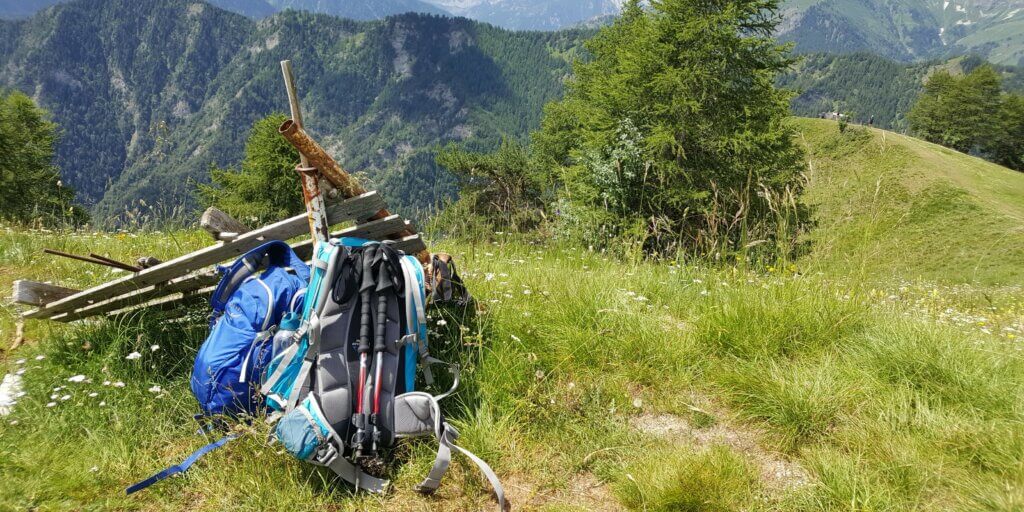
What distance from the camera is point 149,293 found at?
359 cm

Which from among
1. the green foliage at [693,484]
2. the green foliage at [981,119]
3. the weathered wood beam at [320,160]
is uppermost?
the green foliage at [981,119]

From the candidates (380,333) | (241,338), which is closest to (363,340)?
(380,333)

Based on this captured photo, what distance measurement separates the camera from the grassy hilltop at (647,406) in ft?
7.98

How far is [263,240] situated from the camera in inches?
140

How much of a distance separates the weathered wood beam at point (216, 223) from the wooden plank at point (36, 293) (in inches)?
39.2

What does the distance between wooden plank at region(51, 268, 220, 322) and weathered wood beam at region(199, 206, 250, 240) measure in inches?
11.4

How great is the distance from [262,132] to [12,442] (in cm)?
3589

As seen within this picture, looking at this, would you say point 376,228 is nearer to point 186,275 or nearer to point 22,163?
point 186,275

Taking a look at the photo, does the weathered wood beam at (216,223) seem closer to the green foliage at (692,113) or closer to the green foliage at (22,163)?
the green foliage at (692,113)

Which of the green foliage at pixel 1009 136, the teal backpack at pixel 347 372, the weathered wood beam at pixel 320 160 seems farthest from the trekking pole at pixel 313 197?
the green foliage at pixel 1009 136

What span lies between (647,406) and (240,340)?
2473 millimetres

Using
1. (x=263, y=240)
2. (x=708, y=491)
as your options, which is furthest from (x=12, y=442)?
(x=708, y=491)

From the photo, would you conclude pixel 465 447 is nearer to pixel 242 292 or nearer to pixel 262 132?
pixel 242 292

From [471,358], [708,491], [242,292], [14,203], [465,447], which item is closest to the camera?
[708,491]
